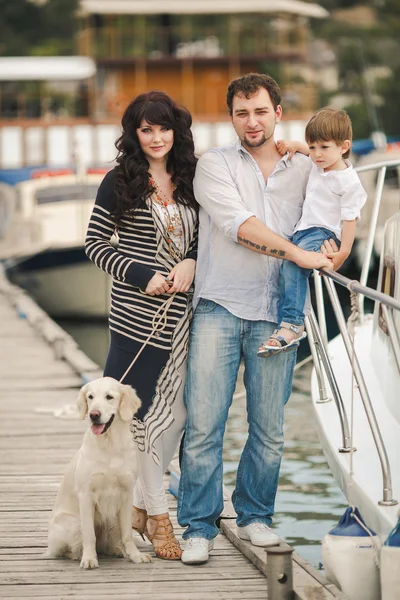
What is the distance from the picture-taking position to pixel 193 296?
466cm

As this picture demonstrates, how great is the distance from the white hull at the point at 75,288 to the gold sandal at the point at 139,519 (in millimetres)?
14097

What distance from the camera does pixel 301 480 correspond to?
864cm

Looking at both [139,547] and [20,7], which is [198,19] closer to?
[20,7]

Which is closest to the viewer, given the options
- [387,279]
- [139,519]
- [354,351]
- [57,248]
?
[354,351]

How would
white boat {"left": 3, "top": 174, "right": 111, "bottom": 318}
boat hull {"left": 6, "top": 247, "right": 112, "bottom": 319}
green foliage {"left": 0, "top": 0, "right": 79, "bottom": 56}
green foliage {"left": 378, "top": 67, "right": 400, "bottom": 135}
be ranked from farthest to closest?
green foliage {"left": 0, "top": 0, "right": 79, "bottom": 56}
green foliage {"left": 378, "top": 67, "right": 400, "bottom": 135}
white boat {"left": 3, "top": 174, "right": 111, "bottom": 318}
boat hull {"left": 6, "top": 247, "right": 112, "bottom": 319}

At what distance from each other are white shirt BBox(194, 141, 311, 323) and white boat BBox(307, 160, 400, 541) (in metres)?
0.28

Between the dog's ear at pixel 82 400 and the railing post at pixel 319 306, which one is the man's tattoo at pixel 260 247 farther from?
the railing post at pixel 319 306

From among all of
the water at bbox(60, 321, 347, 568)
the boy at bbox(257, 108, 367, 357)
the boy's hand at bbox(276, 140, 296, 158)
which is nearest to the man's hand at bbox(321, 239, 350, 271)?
the boy at bbox(257, 108, 367, 357)

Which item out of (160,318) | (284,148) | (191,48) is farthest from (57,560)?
(191,48)

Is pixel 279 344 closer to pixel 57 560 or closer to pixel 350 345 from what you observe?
pixel 350 345

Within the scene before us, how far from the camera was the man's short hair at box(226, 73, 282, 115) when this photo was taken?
Result: 4.46 meters

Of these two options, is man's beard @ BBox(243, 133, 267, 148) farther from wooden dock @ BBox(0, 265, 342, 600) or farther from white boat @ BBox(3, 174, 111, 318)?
white boat @ BBox(3, 174, 111, 318)

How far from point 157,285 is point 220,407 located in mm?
562

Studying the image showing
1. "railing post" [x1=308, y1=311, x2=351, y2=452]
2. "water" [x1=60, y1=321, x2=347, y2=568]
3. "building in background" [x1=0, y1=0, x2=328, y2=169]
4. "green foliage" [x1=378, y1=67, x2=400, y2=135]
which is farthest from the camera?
"green foliage" [x1=378, y1=67, x2=400, y2=135]
